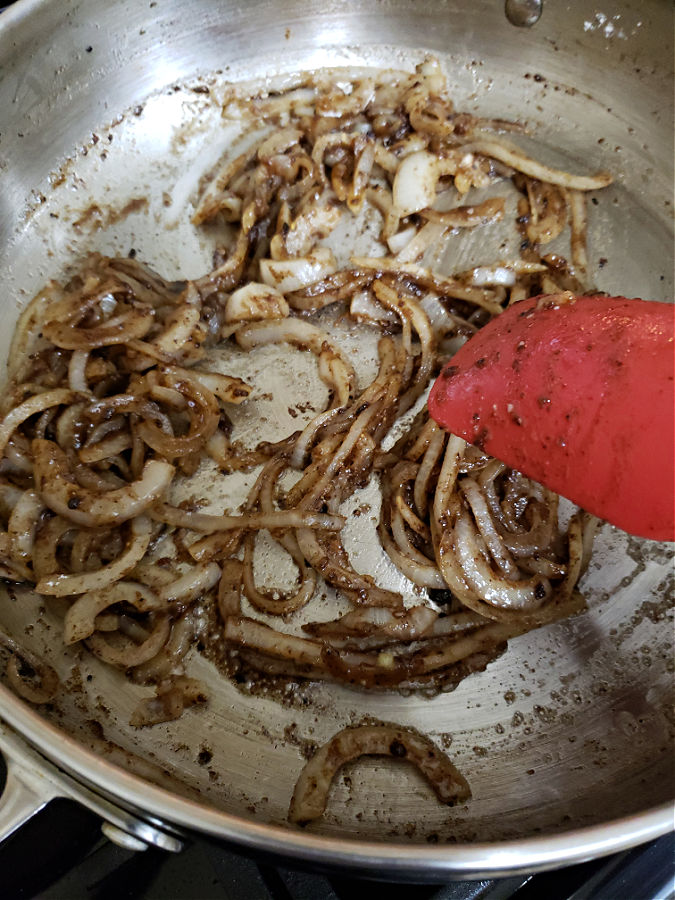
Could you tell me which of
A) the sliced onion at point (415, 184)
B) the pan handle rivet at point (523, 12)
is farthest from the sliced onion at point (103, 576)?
the pan handle rivet at point (523, 12)

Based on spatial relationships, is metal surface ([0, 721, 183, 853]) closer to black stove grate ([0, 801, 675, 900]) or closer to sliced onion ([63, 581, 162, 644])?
black stove grate ([0, 801, 675, 900])

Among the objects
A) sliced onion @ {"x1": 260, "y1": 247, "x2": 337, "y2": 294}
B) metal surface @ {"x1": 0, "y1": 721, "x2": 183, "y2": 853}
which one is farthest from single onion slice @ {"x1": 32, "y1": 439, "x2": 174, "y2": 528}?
sliced onion @ {"x1": 260, "y1": 247, "x2": 337, "y2": 294}

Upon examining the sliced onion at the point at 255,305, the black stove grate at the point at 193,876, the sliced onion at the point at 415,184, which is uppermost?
the sliced onion at the point at 415,184

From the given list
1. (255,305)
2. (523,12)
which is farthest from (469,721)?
(523,12)

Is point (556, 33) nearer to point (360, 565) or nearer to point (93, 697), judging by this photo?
point (360, 565)

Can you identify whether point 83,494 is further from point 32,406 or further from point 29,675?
point 29,675

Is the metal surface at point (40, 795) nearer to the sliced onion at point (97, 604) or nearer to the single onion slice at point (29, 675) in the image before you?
the single onion slice at point (29, 675)
